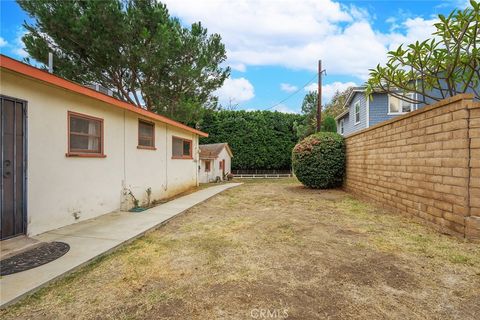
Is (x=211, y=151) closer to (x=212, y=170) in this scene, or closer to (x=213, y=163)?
(x=213, y=163)

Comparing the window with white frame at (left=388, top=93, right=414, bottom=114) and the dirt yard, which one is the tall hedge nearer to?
the window with white frame at (left=388, top=93, right=414, bottom=114)

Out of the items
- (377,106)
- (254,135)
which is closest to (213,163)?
(254,135)

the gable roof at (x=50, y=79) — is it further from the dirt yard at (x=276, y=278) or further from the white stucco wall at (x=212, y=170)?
the white stucco wall at (x=212, y=170)

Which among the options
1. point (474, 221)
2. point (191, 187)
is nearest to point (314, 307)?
point (474, 221)

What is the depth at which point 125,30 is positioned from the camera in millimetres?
10055

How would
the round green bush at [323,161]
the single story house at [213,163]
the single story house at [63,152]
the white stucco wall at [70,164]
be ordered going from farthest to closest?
the single story house at [213,163], the round green bush at [323,161], the white stucco wall at [70,164], the single story house at [63,152]

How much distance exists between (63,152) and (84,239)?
1780 millimetres

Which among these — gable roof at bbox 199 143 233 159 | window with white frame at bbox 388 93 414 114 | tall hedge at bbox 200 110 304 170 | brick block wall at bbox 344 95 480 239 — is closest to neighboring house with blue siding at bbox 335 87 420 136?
window with white frame at bbox 388 93 414 114

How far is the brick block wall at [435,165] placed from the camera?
3799 millimetres

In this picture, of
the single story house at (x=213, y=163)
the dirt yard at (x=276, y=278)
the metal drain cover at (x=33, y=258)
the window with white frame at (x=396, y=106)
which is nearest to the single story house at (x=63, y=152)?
the metal drain cover at (x=33, y=258)

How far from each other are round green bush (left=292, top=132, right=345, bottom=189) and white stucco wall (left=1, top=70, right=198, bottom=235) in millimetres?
6280

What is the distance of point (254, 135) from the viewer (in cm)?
2214

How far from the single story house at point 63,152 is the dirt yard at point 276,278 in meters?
1.84

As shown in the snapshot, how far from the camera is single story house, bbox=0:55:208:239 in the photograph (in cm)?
370
